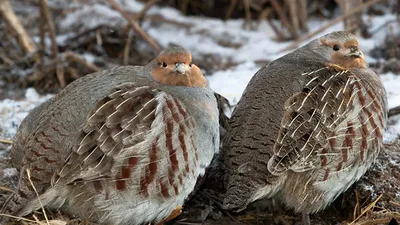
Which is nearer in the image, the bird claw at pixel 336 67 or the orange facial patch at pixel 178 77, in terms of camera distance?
the orange facial patch at pixel 178 77

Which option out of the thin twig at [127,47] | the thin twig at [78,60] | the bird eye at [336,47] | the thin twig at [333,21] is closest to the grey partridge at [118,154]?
the bird eye at [336,47]

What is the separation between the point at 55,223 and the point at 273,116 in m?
1.35

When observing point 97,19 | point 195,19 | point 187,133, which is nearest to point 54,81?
point 97,19

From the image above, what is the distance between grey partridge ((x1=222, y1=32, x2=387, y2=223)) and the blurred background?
0.65 m

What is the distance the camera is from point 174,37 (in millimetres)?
7168

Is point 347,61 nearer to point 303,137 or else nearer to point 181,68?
point 303,137

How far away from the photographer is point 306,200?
3848 millimetres

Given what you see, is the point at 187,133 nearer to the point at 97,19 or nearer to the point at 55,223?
the point at 55,223

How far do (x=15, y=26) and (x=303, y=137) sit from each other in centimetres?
368

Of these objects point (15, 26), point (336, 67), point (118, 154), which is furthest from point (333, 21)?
point (118, 154)

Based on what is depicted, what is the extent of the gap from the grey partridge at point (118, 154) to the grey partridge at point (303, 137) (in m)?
0.23

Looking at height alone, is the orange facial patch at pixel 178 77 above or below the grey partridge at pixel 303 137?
above

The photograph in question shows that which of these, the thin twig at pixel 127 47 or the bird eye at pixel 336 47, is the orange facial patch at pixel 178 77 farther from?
the thin twig at pixel 127 47

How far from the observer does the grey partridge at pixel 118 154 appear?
346 cm
